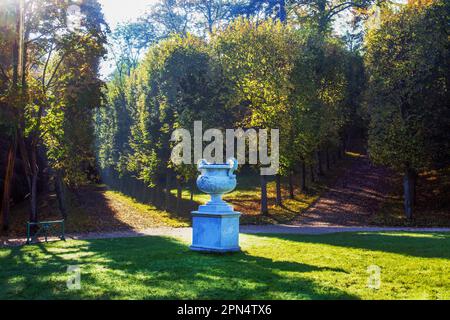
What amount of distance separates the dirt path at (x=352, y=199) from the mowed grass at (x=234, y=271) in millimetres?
12847

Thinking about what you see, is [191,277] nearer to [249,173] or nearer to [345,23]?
[249,173]

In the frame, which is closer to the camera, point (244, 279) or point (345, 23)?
point (244, 279)

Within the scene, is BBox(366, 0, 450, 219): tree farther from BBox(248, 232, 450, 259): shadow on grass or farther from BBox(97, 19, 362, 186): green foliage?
BBox(248, 232, 450, 259): shadow on grass

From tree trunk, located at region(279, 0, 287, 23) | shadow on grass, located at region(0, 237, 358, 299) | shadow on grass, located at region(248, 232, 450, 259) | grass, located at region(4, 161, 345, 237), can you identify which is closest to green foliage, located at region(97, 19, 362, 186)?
grass, located at region(4, 161, 345, 237)

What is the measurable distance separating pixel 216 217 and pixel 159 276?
135 inches

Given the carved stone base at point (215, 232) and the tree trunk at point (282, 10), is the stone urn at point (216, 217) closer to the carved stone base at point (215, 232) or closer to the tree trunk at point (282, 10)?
the carved stone base at point (215, 232)

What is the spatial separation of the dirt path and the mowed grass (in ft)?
42.1

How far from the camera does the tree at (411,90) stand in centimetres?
2728

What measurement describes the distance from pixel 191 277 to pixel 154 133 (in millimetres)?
24205

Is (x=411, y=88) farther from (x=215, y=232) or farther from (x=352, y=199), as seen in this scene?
(x=215, y=232)

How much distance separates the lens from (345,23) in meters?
56.0

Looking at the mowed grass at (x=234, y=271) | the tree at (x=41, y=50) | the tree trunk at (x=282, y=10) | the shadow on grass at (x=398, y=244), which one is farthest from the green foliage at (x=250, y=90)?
the mowed grass at (x=234, y=271)

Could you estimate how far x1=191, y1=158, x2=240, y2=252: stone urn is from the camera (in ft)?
42.0
